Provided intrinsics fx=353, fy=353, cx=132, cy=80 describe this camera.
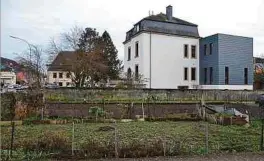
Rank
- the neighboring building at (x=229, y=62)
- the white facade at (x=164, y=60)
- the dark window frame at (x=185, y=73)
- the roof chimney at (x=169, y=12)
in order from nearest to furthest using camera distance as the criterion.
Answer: the neighboring building at (x=229, y=62) < the white facade at (x=164, y=60) < the dark window frame at (x=185, y=73) < the roof chimney at (x=169, y=12)

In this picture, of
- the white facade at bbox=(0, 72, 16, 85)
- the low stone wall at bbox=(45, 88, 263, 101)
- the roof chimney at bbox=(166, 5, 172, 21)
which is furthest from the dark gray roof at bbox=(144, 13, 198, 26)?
the white facade at bbox=(0, 72, 16, 85)

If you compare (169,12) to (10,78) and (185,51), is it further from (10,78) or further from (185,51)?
(10,78)

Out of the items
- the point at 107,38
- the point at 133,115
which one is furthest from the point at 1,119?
the point at 107,38

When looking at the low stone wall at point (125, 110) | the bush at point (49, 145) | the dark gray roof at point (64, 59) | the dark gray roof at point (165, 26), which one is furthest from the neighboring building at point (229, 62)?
the bush at point (49, 145)

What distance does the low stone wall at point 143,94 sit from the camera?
92.4ft

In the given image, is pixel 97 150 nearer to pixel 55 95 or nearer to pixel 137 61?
pixel 55 95

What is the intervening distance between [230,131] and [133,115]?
24.3ft

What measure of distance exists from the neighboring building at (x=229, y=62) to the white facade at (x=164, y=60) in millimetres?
2644

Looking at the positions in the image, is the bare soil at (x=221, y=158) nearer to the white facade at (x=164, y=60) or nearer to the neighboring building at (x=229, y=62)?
the neighboring building at (x=229, y=62)

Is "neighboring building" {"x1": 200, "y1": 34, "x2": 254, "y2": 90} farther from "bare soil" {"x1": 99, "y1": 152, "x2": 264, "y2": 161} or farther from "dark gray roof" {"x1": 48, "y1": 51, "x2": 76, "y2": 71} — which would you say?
"bare soil" {"x1": 99, "y1": 152, "x2": 264, "y2": 161}

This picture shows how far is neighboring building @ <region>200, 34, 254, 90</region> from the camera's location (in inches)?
1716

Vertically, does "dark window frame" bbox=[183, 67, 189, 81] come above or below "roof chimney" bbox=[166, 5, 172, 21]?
below

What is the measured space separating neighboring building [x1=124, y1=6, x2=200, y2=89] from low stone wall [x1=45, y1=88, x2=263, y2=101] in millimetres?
13326

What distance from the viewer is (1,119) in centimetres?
1838
